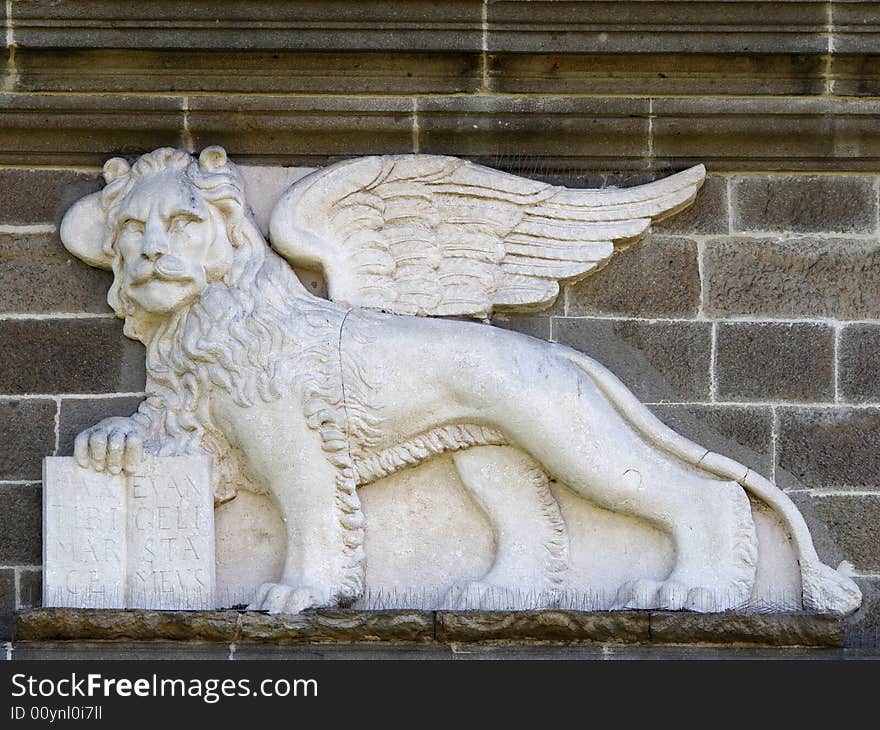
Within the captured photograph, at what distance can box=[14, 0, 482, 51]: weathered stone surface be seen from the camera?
7258 millimetres

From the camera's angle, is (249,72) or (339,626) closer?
(339,626)

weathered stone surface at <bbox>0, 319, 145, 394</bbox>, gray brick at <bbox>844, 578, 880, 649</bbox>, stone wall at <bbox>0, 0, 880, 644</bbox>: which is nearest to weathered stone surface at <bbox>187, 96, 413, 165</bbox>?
stone wall at <bbox>0, 0, 880, 644</bbox>

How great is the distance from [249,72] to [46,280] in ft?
2.68

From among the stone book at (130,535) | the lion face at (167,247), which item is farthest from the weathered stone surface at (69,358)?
the stone book at (130,535)

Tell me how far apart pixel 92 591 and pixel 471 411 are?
3.71ft

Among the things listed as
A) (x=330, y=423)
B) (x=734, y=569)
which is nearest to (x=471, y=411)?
(x=330, y=423)

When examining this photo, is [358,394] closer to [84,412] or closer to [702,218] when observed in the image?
[84,412]

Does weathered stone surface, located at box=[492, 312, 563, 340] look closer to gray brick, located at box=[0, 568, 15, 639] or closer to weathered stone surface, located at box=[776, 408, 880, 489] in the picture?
weathered stone surface, located at box=[776, 408, 880, 489]

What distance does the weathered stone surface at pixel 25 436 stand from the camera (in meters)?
7.16

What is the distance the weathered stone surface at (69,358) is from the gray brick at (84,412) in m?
0.03

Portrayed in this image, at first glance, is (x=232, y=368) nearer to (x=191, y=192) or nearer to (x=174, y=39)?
(x=191, y=192)

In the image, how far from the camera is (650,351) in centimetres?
727

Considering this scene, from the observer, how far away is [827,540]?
715cm

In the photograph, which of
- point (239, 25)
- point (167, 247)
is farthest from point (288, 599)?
point (239, 25)
